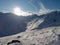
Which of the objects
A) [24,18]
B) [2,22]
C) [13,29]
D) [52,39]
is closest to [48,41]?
[52,39]

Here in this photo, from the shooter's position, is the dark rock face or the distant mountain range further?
the dark rock face

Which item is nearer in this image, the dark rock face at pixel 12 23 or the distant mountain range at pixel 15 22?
the distant mountain range at pixel 15 22

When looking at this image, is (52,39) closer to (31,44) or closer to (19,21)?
(31,44)

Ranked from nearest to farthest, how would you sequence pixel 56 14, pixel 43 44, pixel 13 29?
pixel 43 44 → pixel 56 14 → pixel 13 29

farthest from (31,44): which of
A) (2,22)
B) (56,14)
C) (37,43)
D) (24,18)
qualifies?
(24,18)

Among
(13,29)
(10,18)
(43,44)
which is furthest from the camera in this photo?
(10,18)

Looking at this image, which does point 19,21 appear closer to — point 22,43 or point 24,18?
point 24,18

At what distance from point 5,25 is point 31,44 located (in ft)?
305

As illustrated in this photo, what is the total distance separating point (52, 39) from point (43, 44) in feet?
8.53

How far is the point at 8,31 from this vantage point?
11594 cm

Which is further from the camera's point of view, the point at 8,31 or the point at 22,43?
the point at 8,31

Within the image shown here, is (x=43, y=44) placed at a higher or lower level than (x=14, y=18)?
lower

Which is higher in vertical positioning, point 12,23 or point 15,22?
point 15,22

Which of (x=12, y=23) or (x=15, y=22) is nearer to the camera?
(x=12, y=23)
